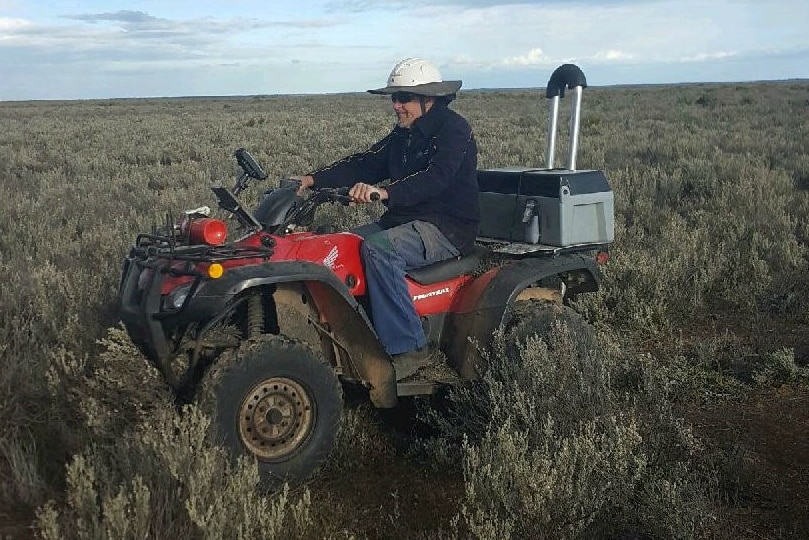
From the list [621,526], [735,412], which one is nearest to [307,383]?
[621,526]

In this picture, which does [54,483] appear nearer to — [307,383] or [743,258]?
[307,383]

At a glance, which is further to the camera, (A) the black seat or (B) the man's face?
(B) the man's face

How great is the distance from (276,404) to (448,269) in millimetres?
1442

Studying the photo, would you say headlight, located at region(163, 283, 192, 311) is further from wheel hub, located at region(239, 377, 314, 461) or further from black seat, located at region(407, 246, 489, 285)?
black seat, located at region(407, 246, 489, 285)

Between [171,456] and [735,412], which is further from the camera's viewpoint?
[735,412]

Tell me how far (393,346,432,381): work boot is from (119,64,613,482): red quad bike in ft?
0.21

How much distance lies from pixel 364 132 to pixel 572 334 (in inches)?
910

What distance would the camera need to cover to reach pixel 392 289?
4.33 meters

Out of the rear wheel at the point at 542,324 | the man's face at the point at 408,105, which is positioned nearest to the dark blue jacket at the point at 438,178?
the man's face at the point at 408,105

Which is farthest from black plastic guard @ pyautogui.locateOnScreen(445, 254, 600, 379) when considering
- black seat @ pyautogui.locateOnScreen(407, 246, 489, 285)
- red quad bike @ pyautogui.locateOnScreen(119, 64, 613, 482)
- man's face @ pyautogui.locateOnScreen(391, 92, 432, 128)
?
man's face @ pyautogui.locateOnScreen(391, 92, 432, 128)

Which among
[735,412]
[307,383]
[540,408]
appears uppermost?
[307,383]

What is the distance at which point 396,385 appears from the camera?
14.4 ft

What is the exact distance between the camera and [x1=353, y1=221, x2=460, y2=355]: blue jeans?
4.32m

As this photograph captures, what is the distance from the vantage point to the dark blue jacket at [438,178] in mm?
4566
